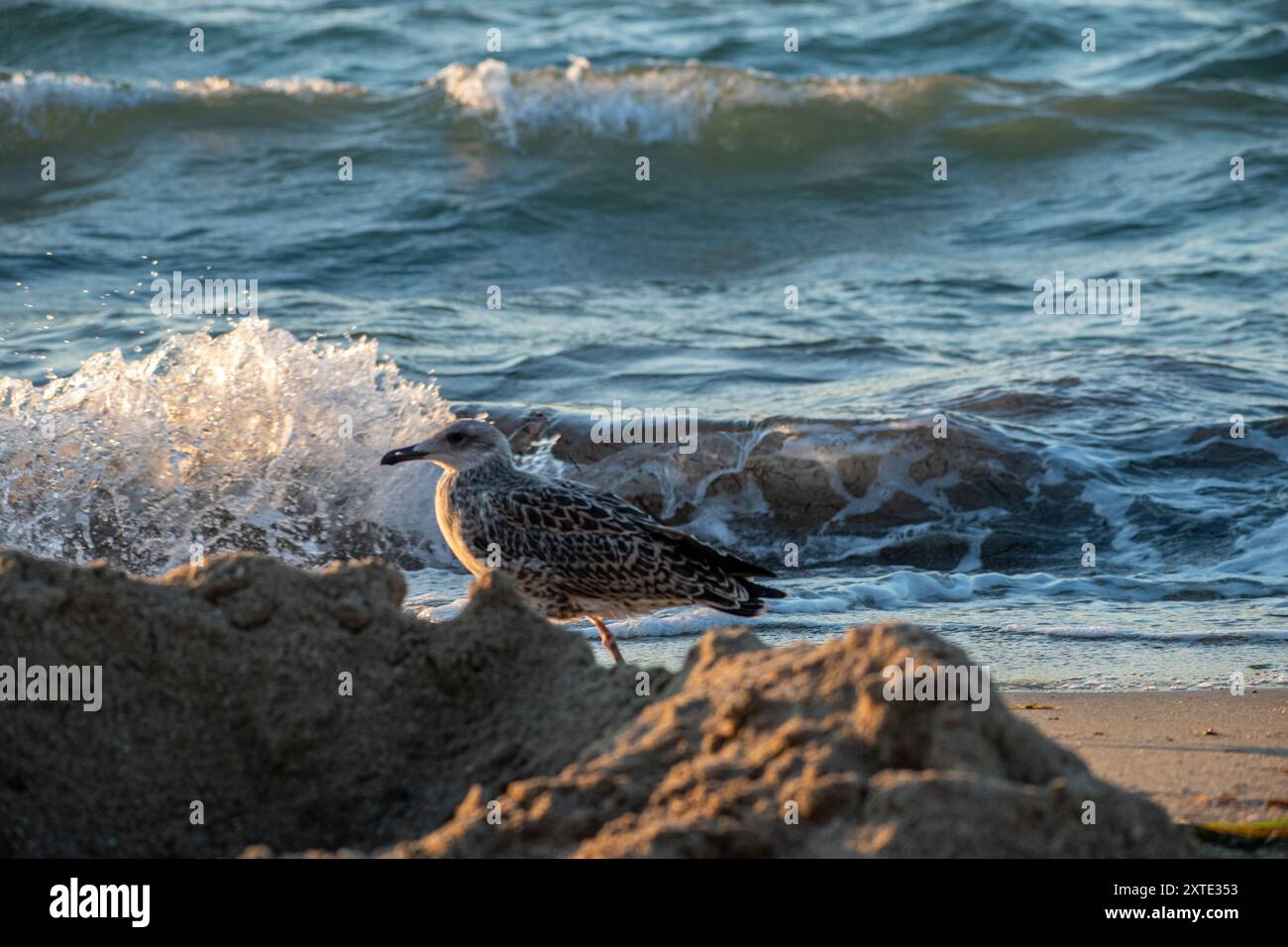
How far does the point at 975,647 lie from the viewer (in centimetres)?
612

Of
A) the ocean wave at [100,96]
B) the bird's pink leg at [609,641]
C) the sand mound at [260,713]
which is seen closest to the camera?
the sand mound at [260,713]

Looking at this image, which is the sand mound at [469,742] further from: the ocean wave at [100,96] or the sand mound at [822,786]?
the ocean wave at [100,96]

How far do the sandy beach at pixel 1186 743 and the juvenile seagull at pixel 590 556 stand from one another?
1.15 meters

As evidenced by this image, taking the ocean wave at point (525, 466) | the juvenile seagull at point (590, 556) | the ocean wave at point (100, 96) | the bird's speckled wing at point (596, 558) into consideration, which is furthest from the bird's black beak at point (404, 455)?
the ocean wave at point (100, 96)

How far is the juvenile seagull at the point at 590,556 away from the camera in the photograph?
5891 millimetres

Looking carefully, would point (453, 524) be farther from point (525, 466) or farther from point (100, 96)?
point (100, 96)

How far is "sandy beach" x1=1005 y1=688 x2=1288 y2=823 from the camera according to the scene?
→ 3.80 meters

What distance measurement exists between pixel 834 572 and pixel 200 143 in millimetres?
10601

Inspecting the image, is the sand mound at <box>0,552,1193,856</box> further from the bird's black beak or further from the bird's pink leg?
the bird's black beak

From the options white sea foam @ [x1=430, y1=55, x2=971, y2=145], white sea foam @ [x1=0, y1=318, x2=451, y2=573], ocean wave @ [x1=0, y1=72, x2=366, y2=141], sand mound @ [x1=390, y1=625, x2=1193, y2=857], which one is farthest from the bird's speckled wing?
ocean wave @ [x1=0, y1=72, x2=366, y2=141]

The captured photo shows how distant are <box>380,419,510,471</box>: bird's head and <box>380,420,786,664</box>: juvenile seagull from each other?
169mm
